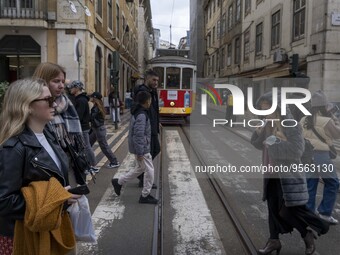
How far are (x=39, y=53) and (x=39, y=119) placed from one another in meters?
14.5

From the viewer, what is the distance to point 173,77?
→ 16.3 m

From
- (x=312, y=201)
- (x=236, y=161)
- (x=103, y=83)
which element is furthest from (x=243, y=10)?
(x=312, y=201)

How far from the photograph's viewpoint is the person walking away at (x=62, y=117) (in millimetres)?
2629

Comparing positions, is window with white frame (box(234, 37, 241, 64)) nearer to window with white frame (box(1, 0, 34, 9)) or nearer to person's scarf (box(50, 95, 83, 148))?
window with white frame (box(1, 0, 34, 9))

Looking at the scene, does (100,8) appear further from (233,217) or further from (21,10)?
(233,217)

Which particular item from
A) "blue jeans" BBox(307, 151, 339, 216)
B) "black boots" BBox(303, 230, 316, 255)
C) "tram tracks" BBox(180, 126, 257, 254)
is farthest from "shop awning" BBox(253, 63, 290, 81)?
"black boots" BBox(303, 230, 316, 255)

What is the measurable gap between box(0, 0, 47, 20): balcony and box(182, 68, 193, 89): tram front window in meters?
6.20

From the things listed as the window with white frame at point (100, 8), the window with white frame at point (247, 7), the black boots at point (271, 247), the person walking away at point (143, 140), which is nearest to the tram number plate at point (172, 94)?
the window with white frame at point (100, 8)

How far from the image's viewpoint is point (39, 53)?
15484 millimetres

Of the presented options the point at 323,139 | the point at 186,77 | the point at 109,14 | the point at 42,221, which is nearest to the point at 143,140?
the point at 323,139

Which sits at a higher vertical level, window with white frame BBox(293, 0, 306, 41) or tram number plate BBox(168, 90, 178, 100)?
window with white frame BBox(293, 0, 306, 41)

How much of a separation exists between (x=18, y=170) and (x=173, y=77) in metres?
14.6

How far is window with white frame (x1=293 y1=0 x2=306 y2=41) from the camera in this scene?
57.7ft

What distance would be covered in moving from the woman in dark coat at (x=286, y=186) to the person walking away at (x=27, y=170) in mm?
2068
